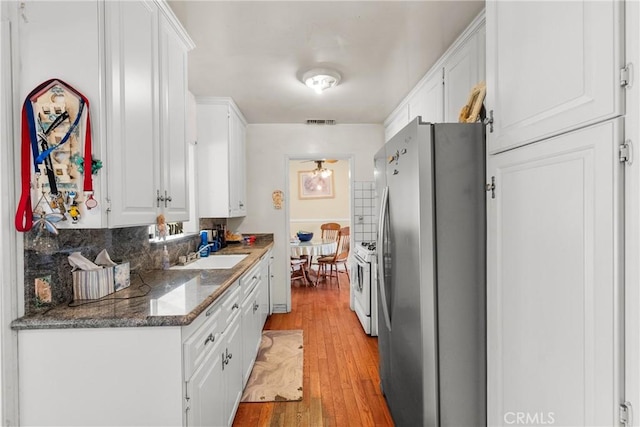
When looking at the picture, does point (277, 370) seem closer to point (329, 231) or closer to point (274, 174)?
point (274, 174)

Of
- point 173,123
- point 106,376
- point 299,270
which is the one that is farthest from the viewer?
point 299,270

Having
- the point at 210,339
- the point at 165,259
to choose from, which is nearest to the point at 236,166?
the point at 165,259

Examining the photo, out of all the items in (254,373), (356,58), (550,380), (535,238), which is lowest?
(254,373)

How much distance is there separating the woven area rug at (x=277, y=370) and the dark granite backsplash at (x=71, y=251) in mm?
1195

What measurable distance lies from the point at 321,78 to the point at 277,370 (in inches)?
97.6

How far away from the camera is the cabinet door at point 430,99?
251cm

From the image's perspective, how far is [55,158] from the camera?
124cm

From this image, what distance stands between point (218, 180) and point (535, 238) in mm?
2979

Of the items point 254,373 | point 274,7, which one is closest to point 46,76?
point 274,7

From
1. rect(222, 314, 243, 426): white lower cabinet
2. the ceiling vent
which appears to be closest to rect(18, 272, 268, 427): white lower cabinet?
rect(222, 314, 243, 426): white lower cabinet

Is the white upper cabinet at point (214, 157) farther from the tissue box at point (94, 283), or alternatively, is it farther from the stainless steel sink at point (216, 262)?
the tissue box at point (94, 283)

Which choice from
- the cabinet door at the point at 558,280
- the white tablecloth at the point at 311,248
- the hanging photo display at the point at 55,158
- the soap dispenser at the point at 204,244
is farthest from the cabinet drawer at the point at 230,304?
the white tablecloth at the point at 311,248
